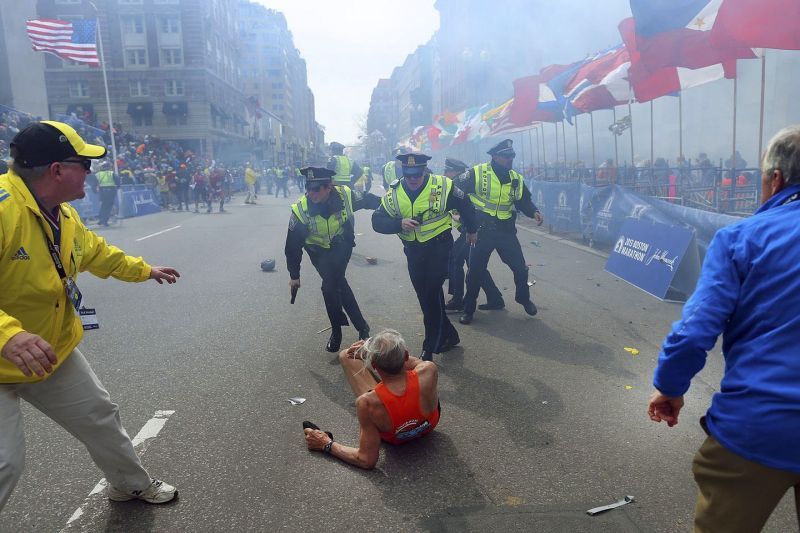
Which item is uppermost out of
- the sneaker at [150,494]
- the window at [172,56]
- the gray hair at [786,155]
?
the window at [172,56]

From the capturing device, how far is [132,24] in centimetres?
5388

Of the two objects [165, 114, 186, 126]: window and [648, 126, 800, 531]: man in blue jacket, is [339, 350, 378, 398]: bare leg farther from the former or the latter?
[165, 114, 186, 126]: window

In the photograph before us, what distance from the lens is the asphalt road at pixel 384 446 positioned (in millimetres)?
2725

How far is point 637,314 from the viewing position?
6.37 meters

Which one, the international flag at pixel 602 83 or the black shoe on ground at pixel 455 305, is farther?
the international flag at pixel 602 83

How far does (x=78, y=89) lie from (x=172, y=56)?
9.05m

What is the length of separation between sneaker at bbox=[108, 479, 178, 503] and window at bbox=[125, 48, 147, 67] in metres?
59.6

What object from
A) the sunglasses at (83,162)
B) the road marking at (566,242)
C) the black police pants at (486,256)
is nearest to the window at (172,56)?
the road marking at (566,242)

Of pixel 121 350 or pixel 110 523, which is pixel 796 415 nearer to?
pixel 110 523

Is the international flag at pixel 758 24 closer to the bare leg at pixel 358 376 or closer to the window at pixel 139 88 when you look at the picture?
the bare leg at pixel 358 376

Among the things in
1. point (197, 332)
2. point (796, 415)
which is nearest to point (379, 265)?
point (197, 332)

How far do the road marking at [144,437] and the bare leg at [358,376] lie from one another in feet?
4.15

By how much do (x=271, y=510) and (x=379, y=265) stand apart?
715cm

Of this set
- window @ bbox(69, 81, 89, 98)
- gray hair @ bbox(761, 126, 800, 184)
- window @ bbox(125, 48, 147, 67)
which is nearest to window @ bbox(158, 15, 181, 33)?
window @ bbox(125, 48, 147, 67)
